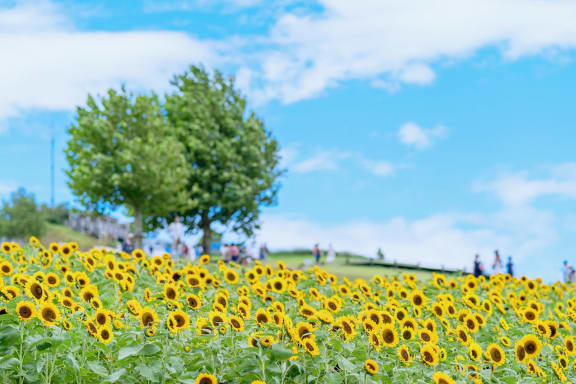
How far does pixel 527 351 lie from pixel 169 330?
3.63 m

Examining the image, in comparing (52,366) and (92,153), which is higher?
(92,153)

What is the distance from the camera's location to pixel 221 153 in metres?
37.5

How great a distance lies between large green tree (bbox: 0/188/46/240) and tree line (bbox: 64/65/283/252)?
1046 inches

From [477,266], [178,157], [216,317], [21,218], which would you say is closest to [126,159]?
[178,157]

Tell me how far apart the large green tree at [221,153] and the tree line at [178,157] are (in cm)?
6

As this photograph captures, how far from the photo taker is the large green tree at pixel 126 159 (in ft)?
106

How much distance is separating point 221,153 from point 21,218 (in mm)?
33069

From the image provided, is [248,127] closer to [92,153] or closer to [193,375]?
[92,153]

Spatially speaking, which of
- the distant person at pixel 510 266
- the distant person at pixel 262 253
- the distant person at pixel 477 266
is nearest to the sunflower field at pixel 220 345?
the distant person at pixel 477 266

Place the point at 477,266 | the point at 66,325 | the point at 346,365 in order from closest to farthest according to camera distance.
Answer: the point at 346,365, the point at 66,325, the point at 477,266

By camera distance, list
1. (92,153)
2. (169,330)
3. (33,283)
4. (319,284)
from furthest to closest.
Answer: (92,153) < (319,284) < (33,283) < (169,330)

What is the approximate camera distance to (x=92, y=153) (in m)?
32.9

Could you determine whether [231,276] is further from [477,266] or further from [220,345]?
[477,266]

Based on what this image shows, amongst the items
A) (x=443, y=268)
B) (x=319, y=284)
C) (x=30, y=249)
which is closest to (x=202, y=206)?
(x=443, y=268)
